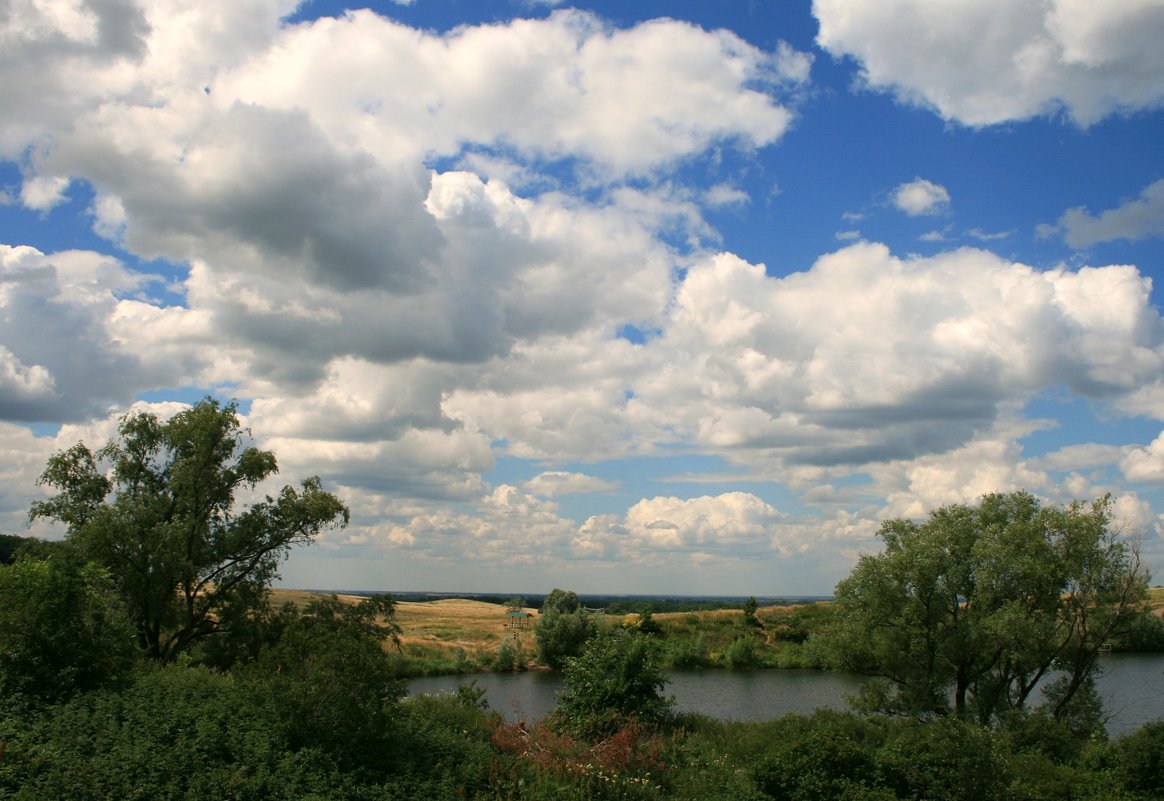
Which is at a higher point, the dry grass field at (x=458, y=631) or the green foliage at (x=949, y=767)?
the green foliage at (x=949, y=767)

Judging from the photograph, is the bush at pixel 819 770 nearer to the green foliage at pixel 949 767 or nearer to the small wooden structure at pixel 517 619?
the green foliage at pixel 949 767

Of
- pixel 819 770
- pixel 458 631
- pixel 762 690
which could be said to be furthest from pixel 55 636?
pixel 458 631

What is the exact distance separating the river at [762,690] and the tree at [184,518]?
35.0 feet

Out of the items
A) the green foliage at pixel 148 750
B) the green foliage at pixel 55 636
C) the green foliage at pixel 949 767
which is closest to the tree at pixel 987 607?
the green foliage at pixel 949 767

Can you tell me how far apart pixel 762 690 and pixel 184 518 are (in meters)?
35.6

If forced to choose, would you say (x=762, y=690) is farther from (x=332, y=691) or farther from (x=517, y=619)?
(x=517, y=619)

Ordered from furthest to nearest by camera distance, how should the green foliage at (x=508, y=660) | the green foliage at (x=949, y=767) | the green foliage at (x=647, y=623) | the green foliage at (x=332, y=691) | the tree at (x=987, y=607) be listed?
the green foliage at (x=647, y=623), the green foliage at (x=508, y=660), the tree at (x=987, y=607), the green foliage at (x=332, y=691), the green foliage at (x=949, y=767)

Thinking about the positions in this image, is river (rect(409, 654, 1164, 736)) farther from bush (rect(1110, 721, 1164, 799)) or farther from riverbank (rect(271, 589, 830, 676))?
bush (rect(1110, 721, 1164, 799))

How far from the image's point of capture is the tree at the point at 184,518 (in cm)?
2642

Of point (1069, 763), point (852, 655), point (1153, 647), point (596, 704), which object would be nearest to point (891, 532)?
point (852, 655)

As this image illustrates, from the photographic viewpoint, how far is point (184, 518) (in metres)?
28.1

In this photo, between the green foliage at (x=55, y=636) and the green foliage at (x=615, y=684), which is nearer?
the green foliage at (x=55, y=636)

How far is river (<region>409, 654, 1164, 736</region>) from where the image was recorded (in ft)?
124

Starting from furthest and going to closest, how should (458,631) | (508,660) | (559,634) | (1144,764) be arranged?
(458,631) → (508,660) → (559,634) → (1144,764)
